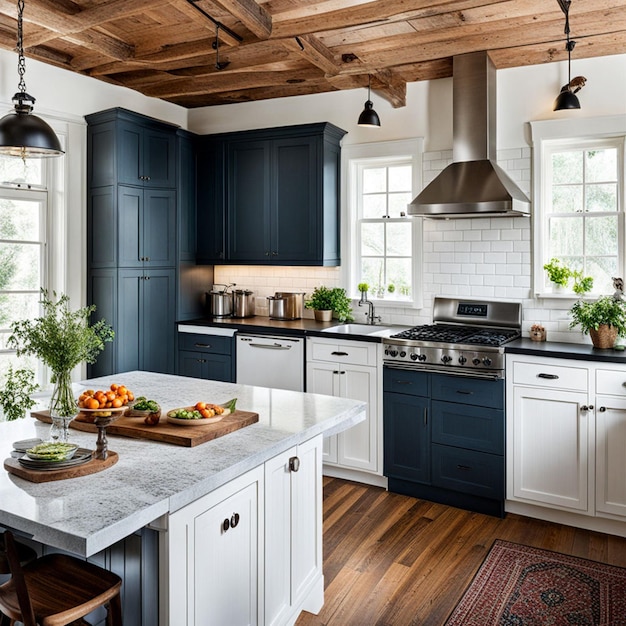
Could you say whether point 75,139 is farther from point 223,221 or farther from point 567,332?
point 567,332

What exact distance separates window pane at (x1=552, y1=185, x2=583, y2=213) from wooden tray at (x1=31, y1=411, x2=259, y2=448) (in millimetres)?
2982

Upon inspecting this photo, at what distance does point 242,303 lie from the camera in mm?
5504

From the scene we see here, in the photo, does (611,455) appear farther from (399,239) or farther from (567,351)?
(399,239)

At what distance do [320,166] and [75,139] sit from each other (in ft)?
6.35

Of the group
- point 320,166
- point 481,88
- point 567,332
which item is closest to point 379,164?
point 320,166

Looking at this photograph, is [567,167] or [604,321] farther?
[567,167]

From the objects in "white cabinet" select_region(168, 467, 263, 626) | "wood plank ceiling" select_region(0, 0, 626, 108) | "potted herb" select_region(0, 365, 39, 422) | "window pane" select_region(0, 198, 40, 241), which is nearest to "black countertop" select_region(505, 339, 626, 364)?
"wood plank ceiling" select_region(0, 0, 626, 108)

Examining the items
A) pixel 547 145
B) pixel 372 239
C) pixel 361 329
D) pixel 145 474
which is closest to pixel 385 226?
pixel 372 239

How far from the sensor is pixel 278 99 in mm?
5449

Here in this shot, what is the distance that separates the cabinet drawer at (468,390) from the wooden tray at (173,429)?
1.85 meters

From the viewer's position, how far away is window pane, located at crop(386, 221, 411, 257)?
505 centimetres

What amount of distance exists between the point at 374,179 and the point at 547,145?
1.41 meters

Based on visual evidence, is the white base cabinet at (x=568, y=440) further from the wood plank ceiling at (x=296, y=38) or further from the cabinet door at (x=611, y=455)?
the wood plank ceiling at (x=296, y=38)

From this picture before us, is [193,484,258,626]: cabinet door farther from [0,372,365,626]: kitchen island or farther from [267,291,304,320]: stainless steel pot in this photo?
[267,291,304,320]: stainless steel pot
